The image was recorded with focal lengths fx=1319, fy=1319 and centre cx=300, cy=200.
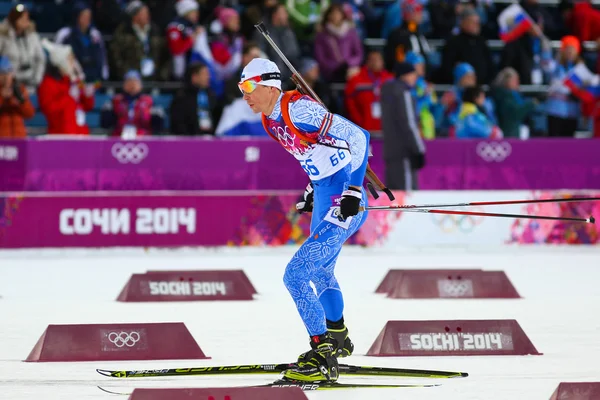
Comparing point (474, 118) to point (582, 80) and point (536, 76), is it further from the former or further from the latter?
point (536, 76)

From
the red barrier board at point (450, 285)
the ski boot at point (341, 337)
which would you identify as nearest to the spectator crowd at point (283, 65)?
the red barrier board at point (450, 285)

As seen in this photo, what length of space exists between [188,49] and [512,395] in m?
12.0

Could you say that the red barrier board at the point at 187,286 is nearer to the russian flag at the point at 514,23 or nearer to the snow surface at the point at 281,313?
the snow surface at the point at 281,313

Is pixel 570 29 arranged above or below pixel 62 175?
above

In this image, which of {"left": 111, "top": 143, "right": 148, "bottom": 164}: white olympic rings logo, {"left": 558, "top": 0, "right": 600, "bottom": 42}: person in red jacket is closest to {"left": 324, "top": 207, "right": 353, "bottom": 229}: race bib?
{"left": 111, "top": 143, "right": 148, "bottom": 164}: white olympic rings logo

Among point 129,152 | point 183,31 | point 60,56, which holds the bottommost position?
point 129,152

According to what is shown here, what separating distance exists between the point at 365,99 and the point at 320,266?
35.5ft

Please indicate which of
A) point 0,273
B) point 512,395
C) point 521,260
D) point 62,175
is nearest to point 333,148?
point 512,395

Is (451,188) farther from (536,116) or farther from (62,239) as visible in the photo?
(62,239)

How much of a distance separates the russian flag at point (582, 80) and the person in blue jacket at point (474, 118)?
5.40ft

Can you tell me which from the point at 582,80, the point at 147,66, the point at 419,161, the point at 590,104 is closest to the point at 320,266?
the point at 419,161

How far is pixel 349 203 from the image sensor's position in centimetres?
753

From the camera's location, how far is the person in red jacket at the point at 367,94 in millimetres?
18469

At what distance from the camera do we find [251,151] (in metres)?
17.4
